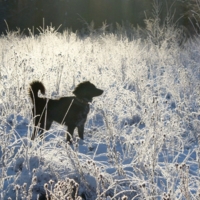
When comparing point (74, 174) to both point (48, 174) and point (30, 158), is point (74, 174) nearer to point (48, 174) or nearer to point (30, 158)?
point (48, 174)

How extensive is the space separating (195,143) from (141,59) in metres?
4.99

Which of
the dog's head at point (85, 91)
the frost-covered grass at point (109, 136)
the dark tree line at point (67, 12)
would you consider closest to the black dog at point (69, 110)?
the dog's head at point (85, 91)

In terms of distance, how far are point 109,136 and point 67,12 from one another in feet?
82.3

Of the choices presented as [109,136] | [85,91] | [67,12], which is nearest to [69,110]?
[85,91]

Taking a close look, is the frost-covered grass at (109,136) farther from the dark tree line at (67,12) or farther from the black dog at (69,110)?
the dark tree line at (67,12)

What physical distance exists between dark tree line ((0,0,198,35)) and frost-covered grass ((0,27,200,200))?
14937 mm

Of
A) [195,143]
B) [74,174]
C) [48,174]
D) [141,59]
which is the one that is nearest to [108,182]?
[74,174]

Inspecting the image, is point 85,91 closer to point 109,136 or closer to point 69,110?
point 69,110

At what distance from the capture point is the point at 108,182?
2.76 meters

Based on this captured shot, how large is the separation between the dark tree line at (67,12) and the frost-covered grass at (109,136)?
1494 cm

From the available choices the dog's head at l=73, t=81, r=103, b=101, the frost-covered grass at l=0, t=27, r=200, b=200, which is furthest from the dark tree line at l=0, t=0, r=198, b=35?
the dog's head at l=73, t=81, r=103, b=101

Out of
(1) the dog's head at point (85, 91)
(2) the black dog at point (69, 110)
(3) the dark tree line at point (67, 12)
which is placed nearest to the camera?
(2) the black dog at point (69, 110)

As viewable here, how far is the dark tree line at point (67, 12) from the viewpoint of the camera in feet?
83.1

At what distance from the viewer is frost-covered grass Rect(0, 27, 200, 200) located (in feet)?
8.13
